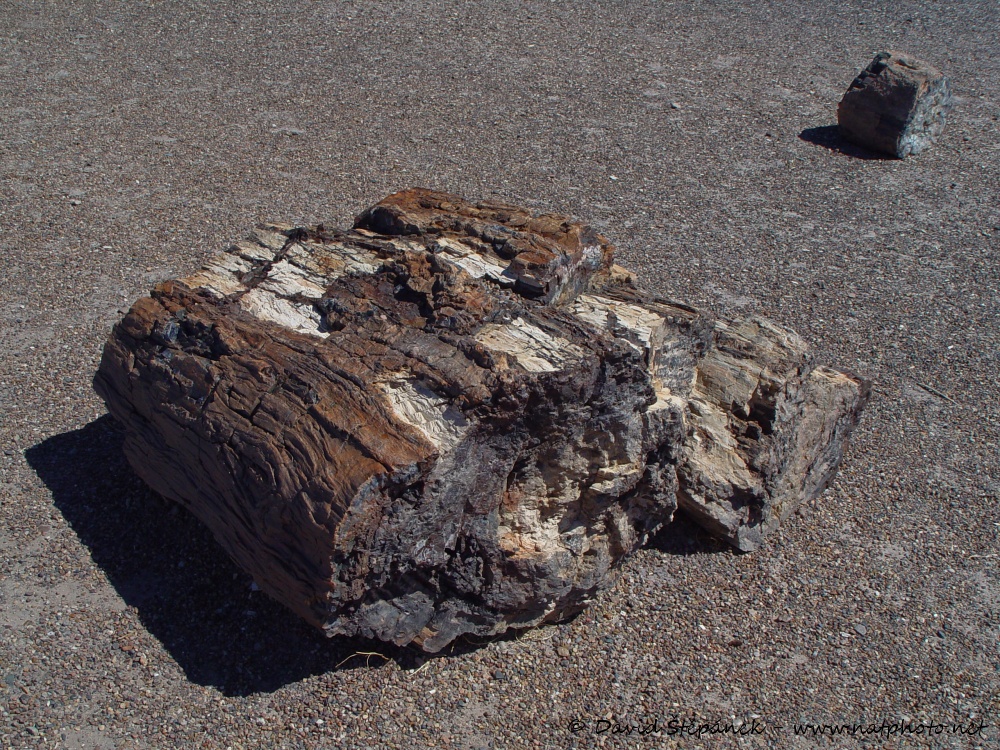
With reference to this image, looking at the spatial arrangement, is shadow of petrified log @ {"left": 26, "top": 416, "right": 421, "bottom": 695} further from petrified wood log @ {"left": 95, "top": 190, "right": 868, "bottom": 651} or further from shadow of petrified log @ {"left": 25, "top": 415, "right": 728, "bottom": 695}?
petrified wood log @ {"left": 95, "top": 190, "right": 868, "bottom": 651}

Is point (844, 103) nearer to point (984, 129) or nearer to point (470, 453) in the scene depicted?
point (984, 129)

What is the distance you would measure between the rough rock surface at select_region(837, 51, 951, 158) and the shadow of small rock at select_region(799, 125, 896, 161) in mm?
61

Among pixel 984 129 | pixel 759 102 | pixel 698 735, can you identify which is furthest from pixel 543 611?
pixel 984 129

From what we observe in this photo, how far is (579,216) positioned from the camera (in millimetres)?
7453

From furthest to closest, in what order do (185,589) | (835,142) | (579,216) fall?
(835,142), (579,216), (185,589)

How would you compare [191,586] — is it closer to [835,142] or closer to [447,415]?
[447,415]

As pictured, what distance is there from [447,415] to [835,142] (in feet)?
23.6

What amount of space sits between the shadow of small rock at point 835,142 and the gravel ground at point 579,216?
0.04 meters

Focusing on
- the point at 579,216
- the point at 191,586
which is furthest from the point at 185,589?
the point at 579,216

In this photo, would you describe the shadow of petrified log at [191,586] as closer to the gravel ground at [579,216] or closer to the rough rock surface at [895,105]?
the gravel ground at [579,216]

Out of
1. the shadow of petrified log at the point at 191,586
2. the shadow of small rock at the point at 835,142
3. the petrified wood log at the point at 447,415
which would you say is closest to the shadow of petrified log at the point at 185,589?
the shadow of petrified log at the point at 191,586

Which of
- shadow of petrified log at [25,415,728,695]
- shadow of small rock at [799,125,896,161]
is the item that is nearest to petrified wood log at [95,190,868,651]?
shadow of petrified log at [25,415,728,695]

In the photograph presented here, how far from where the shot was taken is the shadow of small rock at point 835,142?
8836 mm

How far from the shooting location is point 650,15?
468 inches
